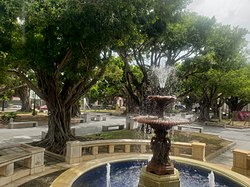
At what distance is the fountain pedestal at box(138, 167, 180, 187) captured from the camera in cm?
720

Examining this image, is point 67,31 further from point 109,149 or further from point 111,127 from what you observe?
point 111,127

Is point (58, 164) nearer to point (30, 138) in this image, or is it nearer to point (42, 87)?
point (42, 87)

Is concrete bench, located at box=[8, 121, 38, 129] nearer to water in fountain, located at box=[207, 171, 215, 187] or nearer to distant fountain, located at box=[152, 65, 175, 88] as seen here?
distant fountain, located at box=[152, 65, 175, 88]

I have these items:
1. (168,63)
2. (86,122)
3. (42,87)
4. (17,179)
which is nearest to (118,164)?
(17,179)

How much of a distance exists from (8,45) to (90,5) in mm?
4351

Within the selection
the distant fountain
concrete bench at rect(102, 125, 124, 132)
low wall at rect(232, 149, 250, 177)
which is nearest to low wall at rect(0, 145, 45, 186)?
low wall at rect(232, 149, 250, 177)

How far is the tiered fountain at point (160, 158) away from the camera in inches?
285

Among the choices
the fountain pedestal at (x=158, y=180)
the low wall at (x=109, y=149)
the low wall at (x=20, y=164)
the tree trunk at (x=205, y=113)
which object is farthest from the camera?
the tree trunk at (x=205, y=113)

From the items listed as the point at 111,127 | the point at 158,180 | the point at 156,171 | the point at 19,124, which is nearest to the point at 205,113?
the point at 111,127

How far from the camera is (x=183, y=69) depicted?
75.3ft

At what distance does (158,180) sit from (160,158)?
68 cm

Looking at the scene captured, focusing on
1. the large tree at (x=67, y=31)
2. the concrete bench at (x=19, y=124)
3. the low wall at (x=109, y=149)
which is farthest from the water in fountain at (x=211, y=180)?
the concrete bench at (x=19, y=124)

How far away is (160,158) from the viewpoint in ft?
24.9

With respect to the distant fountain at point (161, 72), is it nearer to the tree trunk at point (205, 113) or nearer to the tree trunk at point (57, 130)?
the tree trunk at point (57, 130)
